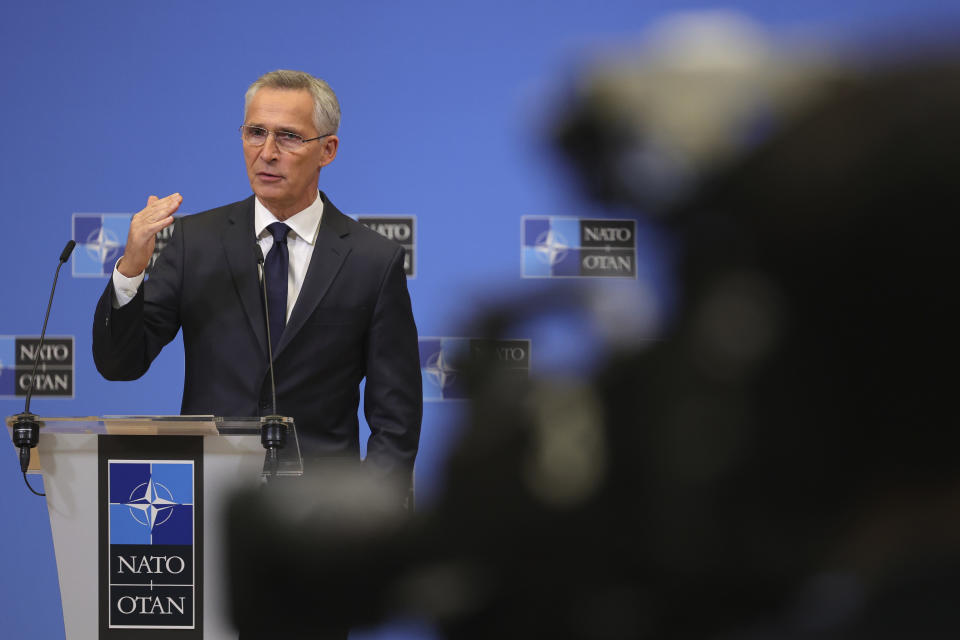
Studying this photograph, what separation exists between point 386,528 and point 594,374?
96 mm

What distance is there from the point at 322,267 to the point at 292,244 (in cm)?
11

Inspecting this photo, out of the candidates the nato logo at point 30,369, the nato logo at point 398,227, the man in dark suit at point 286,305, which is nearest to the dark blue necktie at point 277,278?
the man in dark suit at point 286,305

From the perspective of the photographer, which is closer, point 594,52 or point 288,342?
point 594,52

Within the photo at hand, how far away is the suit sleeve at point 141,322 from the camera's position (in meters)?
1.68

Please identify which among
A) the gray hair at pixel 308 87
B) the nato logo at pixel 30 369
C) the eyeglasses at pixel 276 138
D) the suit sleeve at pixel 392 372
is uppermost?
the gray hair at pixel 308 87

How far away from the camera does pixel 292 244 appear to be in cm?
183

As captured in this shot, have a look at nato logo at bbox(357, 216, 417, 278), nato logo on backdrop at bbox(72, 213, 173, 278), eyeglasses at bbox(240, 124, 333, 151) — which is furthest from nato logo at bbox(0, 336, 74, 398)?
eyeglasses at bbox(240, 124, 333, 151)

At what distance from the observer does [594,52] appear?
0.28 metres

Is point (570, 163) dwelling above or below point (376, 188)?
below

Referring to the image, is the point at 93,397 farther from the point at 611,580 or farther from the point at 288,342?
the point at 611,580

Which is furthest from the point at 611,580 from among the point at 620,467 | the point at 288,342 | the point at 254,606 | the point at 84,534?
the point at 288,342

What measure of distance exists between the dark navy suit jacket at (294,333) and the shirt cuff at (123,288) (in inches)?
0.4

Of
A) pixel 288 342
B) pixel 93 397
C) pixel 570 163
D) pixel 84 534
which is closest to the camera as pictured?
pixel 570 163

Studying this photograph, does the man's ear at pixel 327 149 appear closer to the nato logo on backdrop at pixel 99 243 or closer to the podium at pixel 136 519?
the podium at pixel 136 519
